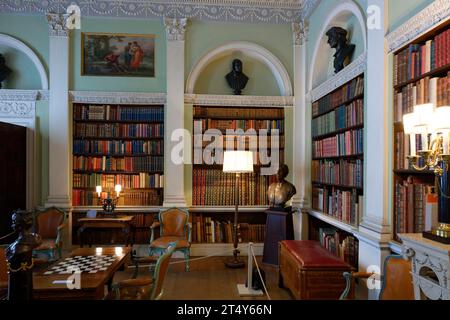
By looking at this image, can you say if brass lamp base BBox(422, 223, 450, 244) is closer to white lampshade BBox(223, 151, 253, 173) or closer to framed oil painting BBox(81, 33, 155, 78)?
white lampshade BBox(223, 151, 253, 173)

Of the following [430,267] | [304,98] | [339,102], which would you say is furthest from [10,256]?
[304,98]

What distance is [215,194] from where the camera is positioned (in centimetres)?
511

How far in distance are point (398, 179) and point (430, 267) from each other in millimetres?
1177

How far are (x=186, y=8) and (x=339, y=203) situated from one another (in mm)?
4055

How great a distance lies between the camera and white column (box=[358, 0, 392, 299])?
106 inches

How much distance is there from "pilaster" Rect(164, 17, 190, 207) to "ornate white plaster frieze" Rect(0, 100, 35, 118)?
229cm

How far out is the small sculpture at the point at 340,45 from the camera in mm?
3848

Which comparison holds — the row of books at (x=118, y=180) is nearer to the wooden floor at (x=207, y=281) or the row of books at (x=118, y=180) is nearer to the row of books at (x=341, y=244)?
the wooden floor at (x=207, y=281)

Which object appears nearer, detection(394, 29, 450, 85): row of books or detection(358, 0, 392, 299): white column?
detection(394, 29, 450, 85): row of books

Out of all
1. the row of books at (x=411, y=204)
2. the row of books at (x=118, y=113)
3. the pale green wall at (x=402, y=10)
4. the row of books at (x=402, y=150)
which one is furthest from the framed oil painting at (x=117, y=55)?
the row of books at (x=411, y=204)

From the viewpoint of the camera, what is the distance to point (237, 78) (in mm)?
5195

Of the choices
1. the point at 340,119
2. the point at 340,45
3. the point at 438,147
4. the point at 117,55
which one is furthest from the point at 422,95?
the point at 117,55

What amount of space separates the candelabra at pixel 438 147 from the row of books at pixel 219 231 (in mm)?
3602

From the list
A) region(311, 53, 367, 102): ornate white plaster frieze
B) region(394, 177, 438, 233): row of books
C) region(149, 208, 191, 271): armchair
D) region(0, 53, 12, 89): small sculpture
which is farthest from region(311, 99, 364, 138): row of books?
region(0, 53, 12, 89): small sculpture
